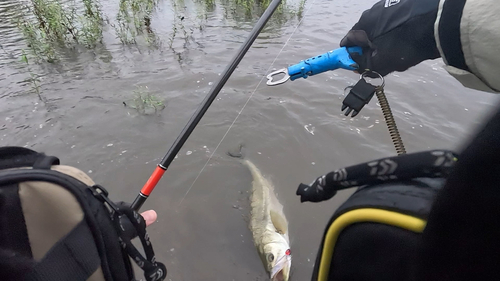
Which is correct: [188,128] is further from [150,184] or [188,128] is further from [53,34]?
[53,34]

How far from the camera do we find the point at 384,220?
620 millimetres

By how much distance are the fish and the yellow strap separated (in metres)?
1.92

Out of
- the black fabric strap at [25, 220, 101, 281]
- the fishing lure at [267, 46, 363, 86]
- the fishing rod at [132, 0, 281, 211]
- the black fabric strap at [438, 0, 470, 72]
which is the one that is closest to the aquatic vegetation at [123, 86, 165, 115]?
the fishing rod at [132, 0, 281, 211]

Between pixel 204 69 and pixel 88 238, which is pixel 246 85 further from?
pixel 88 238

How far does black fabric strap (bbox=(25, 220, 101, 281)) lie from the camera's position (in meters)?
0.84

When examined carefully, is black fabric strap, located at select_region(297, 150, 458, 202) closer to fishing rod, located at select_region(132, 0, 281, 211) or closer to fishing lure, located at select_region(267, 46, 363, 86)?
fishing lure, located at select_region(267, 46, 363, 86)

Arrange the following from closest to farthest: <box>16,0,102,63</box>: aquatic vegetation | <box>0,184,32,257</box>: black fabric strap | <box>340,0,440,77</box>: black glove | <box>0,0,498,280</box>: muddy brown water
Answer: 1. <box>0,184,32,257</box>: black fabric strap
2. <box>340,0,440,77</box>: black glove
3. <box>0,0,498,280</box>: muddy brown water
4. <box>16,0,102,63</box>: aquatic vegetation

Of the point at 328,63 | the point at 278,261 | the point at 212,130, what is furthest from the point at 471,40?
the point at 212,130

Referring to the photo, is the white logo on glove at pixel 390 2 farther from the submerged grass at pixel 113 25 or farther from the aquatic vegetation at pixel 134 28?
the aquatic vegetation at pixel 134 28

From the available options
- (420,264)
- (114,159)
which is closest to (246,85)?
(114,159)

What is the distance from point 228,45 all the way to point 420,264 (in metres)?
7.11

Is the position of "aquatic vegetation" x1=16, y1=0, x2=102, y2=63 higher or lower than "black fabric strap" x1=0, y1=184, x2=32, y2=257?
lower

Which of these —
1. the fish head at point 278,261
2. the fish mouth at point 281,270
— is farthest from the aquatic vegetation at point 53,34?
the fish mouth at point 281,270

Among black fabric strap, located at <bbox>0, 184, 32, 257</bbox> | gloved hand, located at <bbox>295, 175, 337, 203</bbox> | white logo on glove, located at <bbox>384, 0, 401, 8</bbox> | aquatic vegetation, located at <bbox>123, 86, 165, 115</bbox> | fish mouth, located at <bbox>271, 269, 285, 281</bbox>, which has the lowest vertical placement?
fish mouth, located at <bbox>271, 269, 285, 281</bbox>
